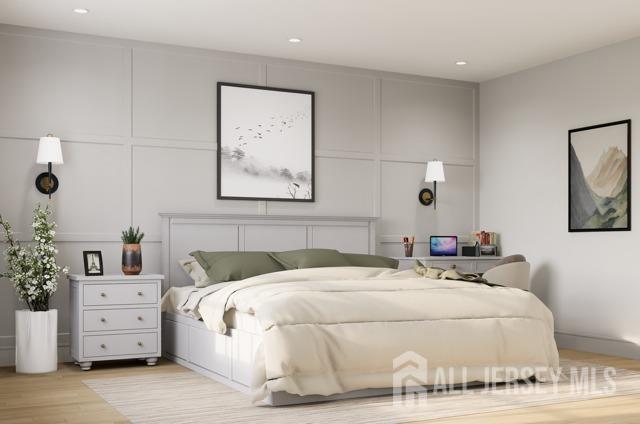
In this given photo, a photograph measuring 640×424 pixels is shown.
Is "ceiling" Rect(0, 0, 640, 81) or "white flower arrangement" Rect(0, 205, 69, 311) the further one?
"white flower arrangement" Rect(0, 205, 69, 311)

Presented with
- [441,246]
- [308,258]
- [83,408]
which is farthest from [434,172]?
[83,408]

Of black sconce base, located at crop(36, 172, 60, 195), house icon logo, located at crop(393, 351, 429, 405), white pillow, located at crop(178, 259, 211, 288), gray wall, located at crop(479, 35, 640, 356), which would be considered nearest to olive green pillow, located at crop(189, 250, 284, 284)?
white pillow, located at crop(178, 259, 211, 288)

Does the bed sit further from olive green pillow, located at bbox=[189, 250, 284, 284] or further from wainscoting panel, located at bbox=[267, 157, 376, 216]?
wainscoting panel, located at bbox=[267, 157, 376, 216]

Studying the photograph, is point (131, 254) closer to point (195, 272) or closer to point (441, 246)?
point (195, 272)

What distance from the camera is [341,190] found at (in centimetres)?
707

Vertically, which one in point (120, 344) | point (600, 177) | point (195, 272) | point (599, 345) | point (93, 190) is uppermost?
point (600, 177)

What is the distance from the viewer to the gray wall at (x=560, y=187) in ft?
20.3

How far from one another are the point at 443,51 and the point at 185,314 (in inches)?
119

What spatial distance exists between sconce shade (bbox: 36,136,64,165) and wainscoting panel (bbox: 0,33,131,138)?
22 cm

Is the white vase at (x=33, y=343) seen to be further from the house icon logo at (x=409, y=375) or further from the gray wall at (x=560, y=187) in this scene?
the gray wall at (x=560, y=187)

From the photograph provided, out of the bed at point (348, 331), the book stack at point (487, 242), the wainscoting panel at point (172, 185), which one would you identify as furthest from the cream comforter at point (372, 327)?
the book stack at point (487, 242)

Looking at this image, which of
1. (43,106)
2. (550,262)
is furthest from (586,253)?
(43,106)

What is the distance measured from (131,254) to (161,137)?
1079 millimetres

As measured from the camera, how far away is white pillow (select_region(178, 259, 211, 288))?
5804 mm
